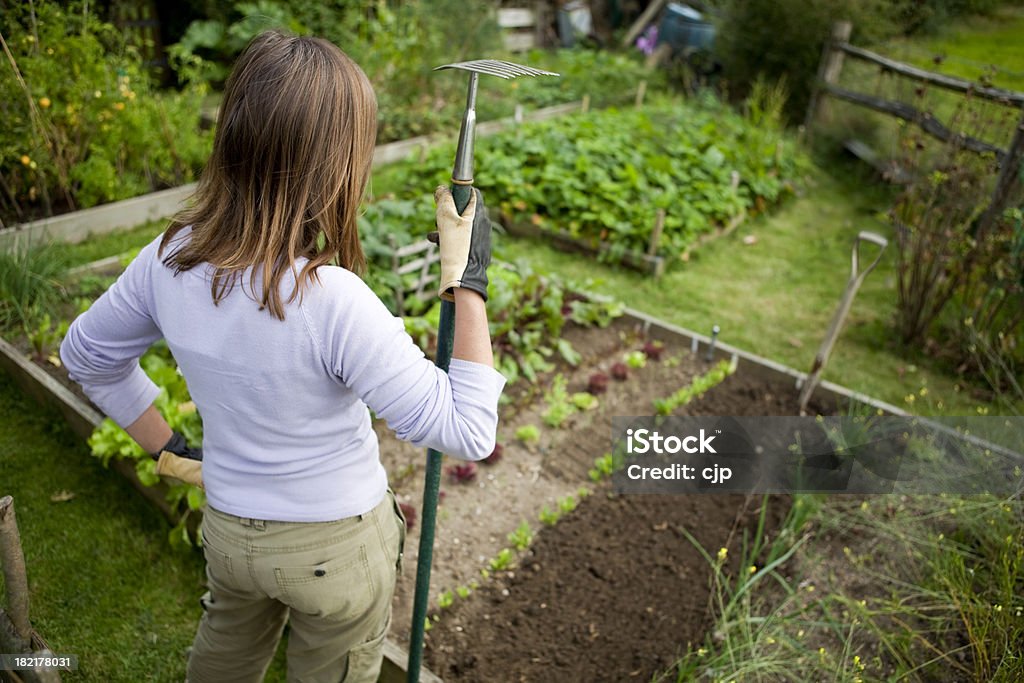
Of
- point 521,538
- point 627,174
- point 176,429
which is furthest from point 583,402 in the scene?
point 627,174

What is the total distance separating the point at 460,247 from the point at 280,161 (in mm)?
324

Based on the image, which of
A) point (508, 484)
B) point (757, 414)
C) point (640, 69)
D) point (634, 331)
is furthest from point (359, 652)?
point (640, 69)

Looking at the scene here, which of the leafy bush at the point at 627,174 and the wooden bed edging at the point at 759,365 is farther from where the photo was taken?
the leafy bush at the point at 627,174

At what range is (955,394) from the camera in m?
4.02

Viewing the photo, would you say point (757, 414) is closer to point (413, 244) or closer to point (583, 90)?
point (413, 244)

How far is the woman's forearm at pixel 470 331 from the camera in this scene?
1283 millimetres

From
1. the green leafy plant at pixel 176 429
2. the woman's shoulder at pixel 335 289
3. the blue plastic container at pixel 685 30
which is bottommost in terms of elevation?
the green leafy plant at pixel 176 429

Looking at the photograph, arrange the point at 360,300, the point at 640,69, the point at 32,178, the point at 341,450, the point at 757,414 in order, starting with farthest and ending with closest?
the point at 640,69, the point at 32,178, the point at 757,414, the point at 341,450, the point at 360,300

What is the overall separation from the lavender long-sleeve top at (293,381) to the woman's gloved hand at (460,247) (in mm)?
130

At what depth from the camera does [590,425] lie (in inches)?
136

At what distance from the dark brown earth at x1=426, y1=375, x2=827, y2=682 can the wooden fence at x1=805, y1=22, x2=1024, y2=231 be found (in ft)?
8.04

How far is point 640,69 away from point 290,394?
9.20 m

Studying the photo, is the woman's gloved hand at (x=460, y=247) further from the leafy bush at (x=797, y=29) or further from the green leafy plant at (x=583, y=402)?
the leafy bush at (x=797, y=29)

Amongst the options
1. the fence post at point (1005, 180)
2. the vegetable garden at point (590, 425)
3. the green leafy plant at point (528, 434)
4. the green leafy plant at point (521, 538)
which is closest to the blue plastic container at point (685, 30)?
the vegetable garden at point (590, 425)
